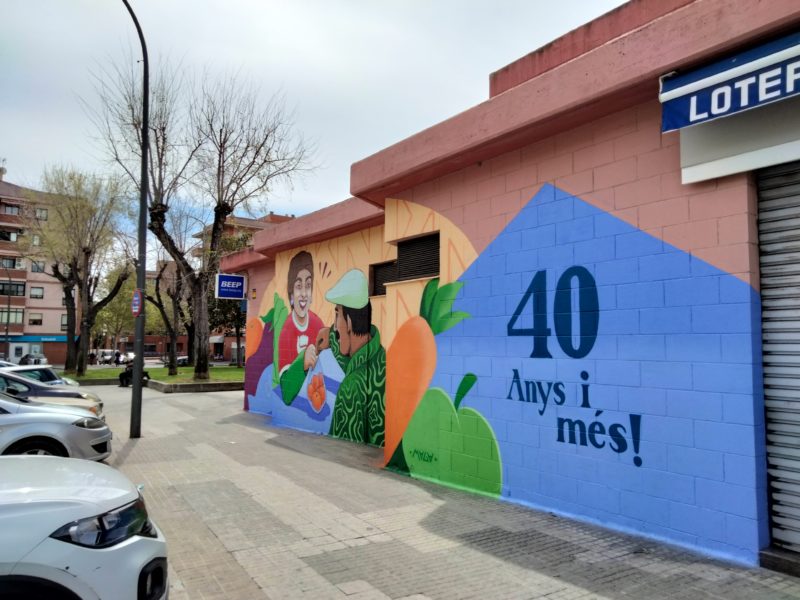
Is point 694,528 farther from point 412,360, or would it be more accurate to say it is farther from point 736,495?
point 412,360


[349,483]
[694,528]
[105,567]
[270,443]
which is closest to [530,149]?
[694,528]

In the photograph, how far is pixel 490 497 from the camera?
260 inches

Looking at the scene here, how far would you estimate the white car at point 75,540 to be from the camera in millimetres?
2459

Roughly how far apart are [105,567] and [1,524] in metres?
0.50

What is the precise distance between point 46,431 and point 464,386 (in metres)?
5.34

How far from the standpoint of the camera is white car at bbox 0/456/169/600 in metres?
2.46

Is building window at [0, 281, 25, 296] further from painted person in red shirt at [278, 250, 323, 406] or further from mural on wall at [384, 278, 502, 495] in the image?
mural on wall at [384, 278, 502, 495]

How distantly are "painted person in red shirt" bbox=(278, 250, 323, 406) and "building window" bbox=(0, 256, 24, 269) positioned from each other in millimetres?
54708

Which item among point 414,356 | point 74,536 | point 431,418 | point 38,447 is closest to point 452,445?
point 431,418

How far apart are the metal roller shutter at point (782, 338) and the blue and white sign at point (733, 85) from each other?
678 mm

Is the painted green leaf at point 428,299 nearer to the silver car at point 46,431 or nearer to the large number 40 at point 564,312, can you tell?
the large number 40 at point 564,312

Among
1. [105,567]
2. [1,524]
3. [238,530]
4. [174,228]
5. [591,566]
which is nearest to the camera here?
[1,524]

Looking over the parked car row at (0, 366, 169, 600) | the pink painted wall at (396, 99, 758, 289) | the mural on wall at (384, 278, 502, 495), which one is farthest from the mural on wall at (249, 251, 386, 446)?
the parked car row at (0, 366, 169, 600)

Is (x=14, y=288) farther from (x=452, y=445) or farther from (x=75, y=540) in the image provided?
(x=75, y=540)
